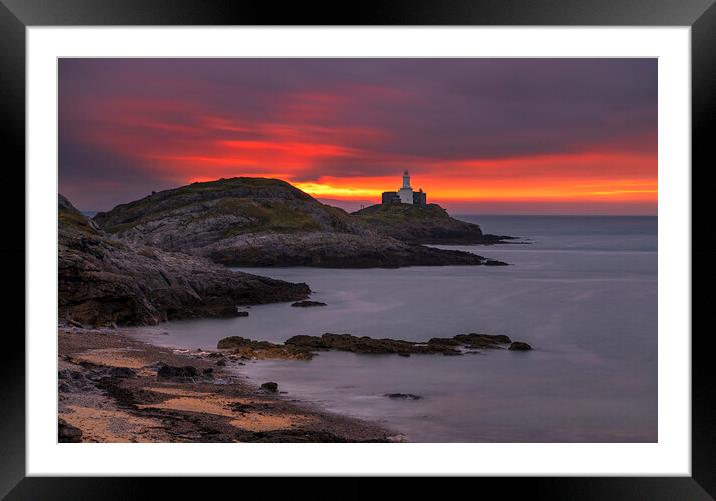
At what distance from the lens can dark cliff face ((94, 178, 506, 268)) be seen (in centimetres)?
3341

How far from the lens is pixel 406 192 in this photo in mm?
57125

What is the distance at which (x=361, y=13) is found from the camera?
4145 millimetres

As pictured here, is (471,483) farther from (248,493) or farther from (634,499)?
(248,493)

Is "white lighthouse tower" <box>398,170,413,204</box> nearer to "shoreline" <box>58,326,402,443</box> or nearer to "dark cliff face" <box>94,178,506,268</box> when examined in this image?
"dark cliff face" <box>94,178,506,268</box>

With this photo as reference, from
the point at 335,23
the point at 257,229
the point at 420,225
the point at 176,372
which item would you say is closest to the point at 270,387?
the point at 176,372

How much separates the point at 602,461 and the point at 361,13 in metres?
2.99

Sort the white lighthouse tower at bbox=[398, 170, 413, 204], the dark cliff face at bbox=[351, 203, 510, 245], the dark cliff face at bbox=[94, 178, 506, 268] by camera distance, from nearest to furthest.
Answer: the dark cliff face at bbox=[94, 178, 506, 268]
the dark cliff face at bbox=[351, 203, 510, 245]
the white lighthouse tower at bbox=[398, 170, 413, 204]

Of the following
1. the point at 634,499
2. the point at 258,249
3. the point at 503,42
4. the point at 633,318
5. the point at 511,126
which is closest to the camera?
the point at 634,499

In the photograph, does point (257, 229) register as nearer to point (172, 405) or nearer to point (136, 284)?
point (136, 284)

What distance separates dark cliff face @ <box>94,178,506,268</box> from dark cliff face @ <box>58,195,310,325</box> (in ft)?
36.5

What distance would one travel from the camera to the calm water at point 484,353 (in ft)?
38.0

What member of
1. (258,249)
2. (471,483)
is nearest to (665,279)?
(471,483)

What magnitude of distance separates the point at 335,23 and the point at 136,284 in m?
12.8

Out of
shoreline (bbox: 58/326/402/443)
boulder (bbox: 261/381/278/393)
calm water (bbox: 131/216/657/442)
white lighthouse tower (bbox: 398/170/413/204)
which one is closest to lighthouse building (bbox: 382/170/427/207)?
white lighthouse tower (bbox: 398/170/413/204)
